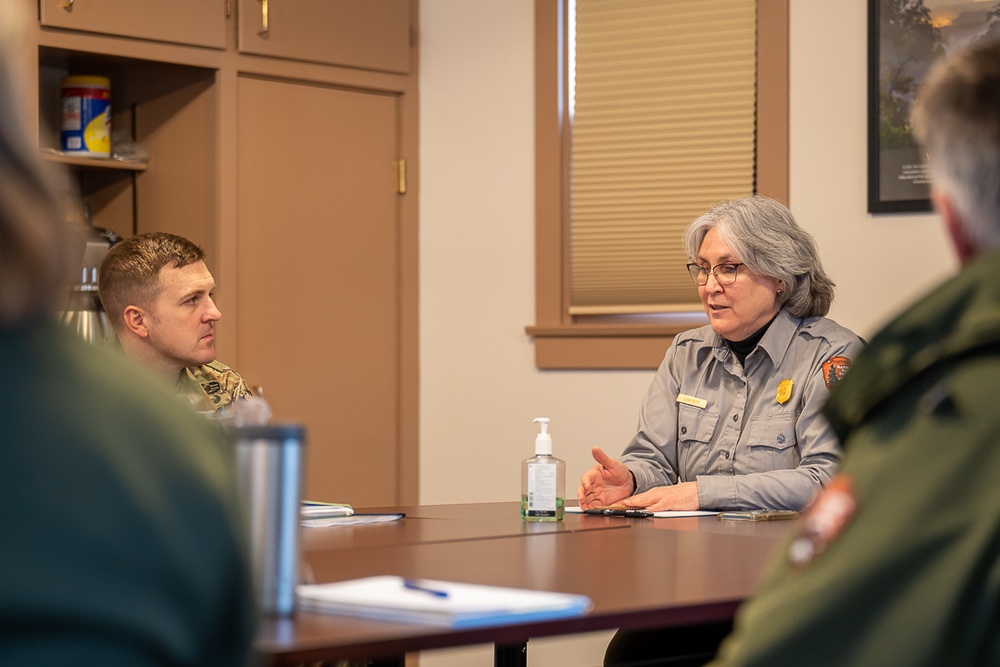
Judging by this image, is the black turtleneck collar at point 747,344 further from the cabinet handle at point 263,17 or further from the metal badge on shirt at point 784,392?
the cabinet handle at point 263,17

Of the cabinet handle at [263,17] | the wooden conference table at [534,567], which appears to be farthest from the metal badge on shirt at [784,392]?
the cabinet handle at [263,17]

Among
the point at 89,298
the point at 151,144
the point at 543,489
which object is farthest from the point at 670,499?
the point at 151,144

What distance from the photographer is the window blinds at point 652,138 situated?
3.78 meters

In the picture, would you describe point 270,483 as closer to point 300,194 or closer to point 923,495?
point 923,495

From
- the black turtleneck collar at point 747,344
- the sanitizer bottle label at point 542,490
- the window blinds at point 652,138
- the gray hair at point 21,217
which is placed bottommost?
the sanitizer bottle label at point 542,490

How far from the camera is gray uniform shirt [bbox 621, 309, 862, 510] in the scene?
8.34 feet

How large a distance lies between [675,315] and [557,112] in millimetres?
765

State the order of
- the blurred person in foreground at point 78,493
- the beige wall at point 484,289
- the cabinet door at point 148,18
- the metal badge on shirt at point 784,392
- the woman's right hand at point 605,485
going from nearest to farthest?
the blurred person in foreground at point 78,493
the woman's right hand at point 605,485
the metal badge on shirt at point 784,392
the cabinet door at point 148,18
the beige wall at point 484,289

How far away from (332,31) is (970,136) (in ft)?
10.8

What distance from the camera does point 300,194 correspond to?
158 inches

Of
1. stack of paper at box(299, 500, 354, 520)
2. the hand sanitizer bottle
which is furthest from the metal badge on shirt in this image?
stack of paper at box(299, 500, 354, 520)

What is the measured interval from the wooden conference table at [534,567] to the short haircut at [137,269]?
1132 millimetres

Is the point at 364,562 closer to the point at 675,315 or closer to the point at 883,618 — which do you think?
the point at 883,618

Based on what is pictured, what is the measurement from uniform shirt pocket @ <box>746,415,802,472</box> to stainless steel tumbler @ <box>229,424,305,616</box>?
1661 millimetres
